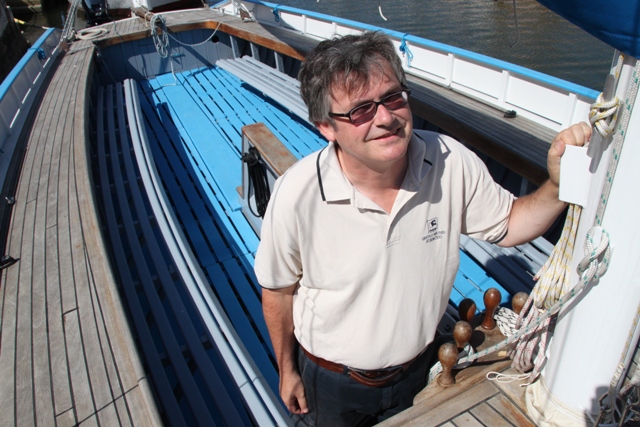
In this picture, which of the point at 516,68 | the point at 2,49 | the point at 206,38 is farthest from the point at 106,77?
the point at 2,49

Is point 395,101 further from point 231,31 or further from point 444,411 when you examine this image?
point 231,31

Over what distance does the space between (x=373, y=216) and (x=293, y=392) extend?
85 centimetres

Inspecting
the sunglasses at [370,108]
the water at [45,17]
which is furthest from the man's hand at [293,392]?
the water at [45,17]

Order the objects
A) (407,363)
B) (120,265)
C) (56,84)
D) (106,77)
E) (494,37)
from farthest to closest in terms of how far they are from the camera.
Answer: (494,37) → (106,77) → (56,84) → (120,265) → (407,363)

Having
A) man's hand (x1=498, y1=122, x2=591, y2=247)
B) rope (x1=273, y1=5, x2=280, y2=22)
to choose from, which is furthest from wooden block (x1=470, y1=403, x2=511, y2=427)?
rope (x1=273, y1=5, x2=280, y2=22)

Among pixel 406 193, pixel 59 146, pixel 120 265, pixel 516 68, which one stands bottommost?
pixel 120 265

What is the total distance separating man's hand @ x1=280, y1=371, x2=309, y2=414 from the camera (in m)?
1.72

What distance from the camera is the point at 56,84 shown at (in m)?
5.44

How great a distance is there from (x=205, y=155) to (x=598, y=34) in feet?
14.4

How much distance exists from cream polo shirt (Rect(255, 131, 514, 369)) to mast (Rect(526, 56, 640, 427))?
344 mm

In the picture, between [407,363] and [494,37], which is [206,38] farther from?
[494,37]

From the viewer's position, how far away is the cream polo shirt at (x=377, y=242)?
1.32 m

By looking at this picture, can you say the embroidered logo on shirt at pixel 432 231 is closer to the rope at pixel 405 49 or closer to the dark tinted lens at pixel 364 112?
the dark tinted lens at pixel 364 112

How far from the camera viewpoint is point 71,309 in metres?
2.10
